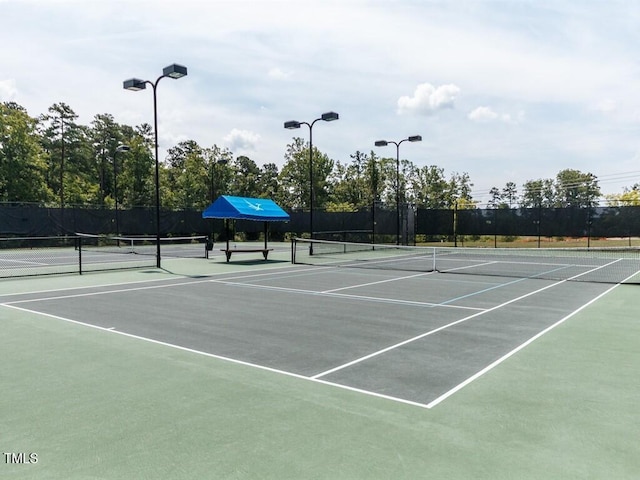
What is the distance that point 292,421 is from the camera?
432cm

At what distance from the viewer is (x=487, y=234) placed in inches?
1363

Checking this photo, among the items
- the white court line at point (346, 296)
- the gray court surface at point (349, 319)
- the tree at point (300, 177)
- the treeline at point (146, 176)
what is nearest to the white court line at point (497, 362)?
the gray court surface at point (349, 319)

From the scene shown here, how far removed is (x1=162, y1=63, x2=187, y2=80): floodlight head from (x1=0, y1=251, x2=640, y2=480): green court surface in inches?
499

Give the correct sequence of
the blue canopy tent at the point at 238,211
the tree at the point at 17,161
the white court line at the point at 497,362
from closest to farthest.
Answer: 1. the white court line at the point at 497,362
2. the blue canopy tent at the point at 238,211
3. the tree at the point at 17,161

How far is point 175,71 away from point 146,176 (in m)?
43.7

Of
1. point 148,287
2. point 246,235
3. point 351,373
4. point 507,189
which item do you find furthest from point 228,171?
point 507,189

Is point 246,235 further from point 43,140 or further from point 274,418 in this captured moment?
point 274,418

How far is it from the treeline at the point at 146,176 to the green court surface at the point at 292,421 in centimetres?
4007

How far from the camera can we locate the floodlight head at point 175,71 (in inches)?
667

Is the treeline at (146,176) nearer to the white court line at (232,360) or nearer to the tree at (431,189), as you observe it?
the tree at (431,189)

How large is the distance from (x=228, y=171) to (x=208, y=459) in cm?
5494

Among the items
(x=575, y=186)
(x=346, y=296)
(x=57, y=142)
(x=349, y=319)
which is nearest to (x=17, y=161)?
(x=57, y=142)

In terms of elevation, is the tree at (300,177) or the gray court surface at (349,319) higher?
the tree at (300,177)

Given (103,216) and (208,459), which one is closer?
(208,459)
